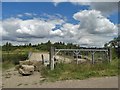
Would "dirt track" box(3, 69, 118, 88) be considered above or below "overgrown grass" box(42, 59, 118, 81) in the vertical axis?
below

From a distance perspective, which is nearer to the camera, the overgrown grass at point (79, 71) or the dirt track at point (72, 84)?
the dirt track at point (72, 84)

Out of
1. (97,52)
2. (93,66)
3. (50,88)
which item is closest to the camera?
(50,88)

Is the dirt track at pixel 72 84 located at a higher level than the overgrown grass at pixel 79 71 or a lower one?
lower

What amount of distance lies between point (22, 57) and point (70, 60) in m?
13.8

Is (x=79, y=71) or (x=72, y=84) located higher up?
(x=79, y=71)

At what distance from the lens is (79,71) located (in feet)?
55.0

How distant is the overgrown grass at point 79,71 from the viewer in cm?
1517

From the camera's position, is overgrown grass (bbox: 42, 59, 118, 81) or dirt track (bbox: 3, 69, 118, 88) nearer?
dirt track (bbox: 3, 69, 118, 88)

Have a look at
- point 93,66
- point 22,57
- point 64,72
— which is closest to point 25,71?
point 64,72

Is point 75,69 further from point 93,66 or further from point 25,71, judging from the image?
point 25,71

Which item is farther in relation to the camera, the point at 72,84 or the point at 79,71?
the point at 79,71

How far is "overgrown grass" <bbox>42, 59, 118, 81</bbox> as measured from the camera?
49.8 feet

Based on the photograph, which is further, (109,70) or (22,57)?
(22,57)

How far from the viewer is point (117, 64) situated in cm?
1927
